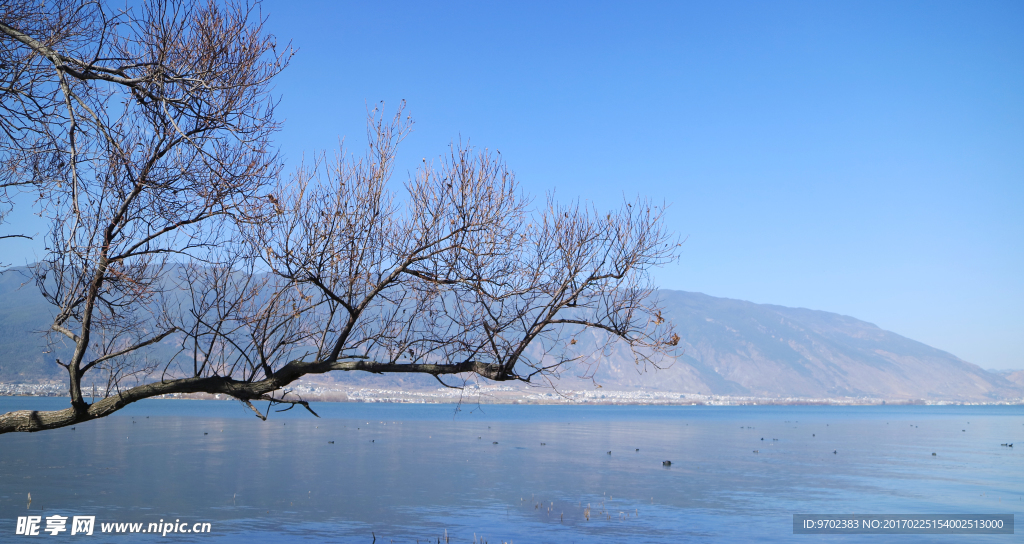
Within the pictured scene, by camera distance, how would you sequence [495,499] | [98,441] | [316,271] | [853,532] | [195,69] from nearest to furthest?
[195,69]
[316,271]
[853,532]
[495,499]
[98,441]

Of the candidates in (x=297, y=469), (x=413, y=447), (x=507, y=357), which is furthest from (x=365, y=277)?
(x=413, y=447)

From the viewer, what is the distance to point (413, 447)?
72750mm

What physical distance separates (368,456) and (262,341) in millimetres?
54673

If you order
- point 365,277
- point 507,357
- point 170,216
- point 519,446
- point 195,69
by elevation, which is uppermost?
point 195,69

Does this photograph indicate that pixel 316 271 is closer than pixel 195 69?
No

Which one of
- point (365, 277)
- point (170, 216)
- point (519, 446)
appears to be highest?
point (170, 216)

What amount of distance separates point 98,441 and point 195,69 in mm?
73508

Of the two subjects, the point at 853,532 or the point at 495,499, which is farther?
the point at 495,499

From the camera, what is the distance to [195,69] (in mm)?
10156

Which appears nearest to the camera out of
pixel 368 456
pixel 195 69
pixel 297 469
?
pixel 195 69

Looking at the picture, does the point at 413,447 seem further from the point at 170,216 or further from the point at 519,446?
the point at 170,216

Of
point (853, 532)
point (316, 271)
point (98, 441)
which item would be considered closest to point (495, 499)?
point (853, 532)

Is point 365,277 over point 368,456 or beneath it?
over

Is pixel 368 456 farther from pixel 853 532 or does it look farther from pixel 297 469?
pixel 853 532
